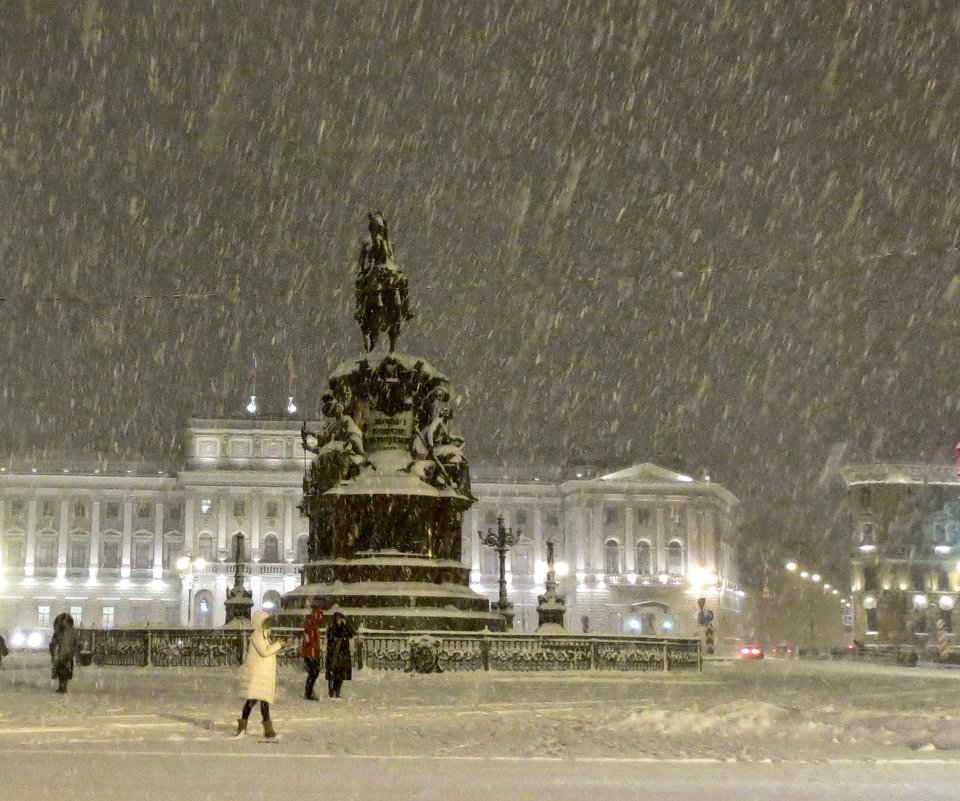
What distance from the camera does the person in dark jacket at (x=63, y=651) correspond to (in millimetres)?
21094

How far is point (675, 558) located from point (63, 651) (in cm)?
9129

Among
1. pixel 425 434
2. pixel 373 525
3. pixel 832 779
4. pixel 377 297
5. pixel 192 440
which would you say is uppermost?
pixel 192 440

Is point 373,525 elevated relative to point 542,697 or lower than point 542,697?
elevated

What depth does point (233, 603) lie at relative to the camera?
3103 centimetres

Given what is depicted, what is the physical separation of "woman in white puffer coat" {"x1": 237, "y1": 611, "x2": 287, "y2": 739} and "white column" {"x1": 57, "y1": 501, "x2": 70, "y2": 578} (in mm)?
98191

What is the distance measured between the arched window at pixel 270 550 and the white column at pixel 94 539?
13110 millimetres

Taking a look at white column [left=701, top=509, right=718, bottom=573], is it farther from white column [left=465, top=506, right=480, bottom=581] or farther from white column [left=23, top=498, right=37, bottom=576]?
white column [left=23, top=498, right=37, bottom=576]

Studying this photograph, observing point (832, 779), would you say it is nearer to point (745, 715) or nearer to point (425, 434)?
point (745, 715)

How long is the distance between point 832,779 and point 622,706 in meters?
7.36

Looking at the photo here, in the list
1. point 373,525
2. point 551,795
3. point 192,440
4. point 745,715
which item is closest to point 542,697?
point 745,715

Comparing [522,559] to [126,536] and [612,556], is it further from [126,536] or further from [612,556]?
[126,536]

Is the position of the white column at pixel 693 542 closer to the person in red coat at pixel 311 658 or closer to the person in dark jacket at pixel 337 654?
the person in dark jacket at pixel 337 654

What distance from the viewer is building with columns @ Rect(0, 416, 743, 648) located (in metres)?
106

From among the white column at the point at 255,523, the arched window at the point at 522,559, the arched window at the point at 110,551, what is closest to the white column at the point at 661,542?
the arched window at the point at 522,559
